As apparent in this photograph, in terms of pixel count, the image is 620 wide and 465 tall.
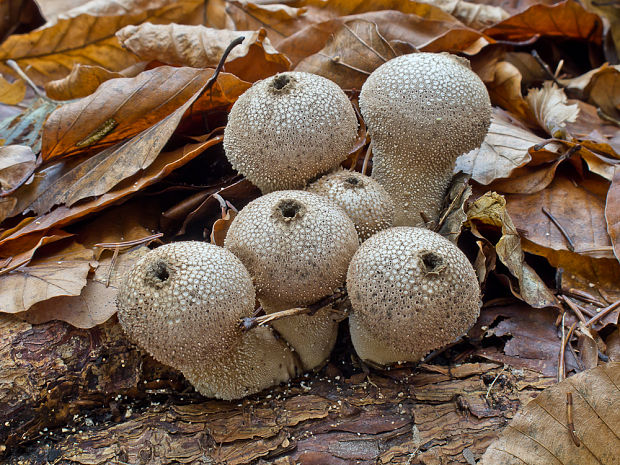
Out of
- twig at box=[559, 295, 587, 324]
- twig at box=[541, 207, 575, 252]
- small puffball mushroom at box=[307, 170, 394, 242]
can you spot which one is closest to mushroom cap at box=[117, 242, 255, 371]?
small puffball mushroom at box=[307, 170, 394, 242]

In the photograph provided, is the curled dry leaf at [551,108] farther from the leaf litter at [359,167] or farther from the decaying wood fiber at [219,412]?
the decaying wood fiber at [219,412]

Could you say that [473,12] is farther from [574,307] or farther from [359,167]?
[574,307]

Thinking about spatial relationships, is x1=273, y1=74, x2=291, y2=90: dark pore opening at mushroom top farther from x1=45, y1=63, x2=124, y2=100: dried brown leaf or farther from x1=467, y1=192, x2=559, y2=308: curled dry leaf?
x1=45, y1=63, x2=124, y2=100: dried brown leaf

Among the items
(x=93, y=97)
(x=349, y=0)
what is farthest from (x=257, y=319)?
(x=349, y=0)

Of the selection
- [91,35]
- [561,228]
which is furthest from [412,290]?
[91,35]

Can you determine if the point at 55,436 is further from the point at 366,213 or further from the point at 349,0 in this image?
the point at 349,0

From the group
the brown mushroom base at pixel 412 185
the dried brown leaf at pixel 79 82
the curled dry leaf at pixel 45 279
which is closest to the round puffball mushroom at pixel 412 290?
Answer: the brown mushroom base at pixel 412 185
